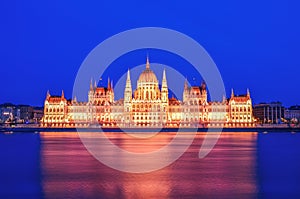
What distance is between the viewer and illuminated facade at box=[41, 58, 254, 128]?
146000 millimetres

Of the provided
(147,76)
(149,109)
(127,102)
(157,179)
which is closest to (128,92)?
(127,102)

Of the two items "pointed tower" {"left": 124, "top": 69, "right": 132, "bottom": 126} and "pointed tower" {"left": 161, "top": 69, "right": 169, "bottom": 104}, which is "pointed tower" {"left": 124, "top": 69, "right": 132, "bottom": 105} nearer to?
"pointed tower" {"left": 124, "top": 69, "right": 132, "bottom": 126}

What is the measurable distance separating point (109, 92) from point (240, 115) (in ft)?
119

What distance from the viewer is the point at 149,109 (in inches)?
5763

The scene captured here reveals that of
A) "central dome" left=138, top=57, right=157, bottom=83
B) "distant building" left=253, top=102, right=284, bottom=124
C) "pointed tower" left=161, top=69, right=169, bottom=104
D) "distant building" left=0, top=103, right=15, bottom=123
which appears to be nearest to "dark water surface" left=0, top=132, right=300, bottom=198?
"pointed tower" left=161, top=69, right=169, bottom=104

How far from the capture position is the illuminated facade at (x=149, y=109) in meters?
146

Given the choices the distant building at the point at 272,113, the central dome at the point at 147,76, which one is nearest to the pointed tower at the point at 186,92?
the central dome at the point at 147,76

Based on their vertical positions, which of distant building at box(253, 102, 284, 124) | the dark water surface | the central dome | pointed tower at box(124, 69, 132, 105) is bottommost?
the dark water surface

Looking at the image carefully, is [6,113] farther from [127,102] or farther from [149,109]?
[149,109]

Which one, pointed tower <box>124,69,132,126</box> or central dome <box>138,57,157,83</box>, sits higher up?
central dome <box>138,57,157,83</box>

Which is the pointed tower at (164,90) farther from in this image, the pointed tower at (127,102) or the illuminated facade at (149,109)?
the pointed tower at (127,102)

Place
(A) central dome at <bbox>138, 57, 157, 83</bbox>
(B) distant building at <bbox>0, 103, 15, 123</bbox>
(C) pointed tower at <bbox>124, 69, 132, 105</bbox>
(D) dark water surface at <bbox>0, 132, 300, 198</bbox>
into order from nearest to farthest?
(D) dark water surface at <bbox>0, 132, 300, 198</bbox> → (C) pointed tower at <bbox>124, 69, 132, 105</bbox> → (A) central dome at <bbox>138, 57, 157, 83</bbox> → (B) distant building at <bbox>0, 103, 15, 123</bbox>

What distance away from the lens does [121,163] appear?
37.9 meters

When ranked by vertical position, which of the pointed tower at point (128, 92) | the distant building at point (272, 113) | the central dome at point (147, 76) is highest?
the central dome at point (147, 76)
